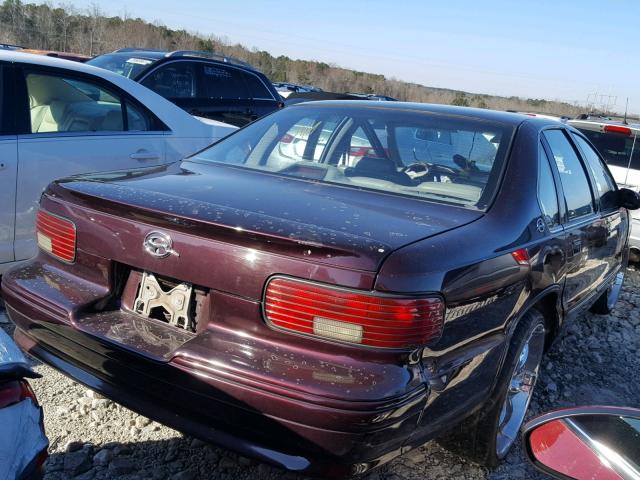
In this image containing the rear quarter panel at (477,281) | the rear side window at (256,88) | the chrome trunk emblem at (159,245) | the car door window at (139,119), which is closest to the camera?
the rear quarter panel at (477,281)

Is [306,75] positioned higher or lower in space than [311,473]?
higher

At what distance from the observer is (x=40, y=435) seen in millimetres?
1732

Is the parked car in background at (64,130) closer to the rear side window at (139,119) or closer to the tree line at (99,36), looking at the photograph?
the rear side window at (139,119)

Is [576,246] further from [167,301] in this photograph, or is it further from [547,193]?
[167,301]

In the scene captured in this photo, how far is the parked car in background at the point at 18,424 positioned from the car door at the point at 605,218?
9.89 feet

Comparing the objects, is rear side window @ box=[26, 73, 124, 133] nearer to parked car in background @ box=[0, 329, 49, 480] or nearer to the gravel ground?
the gravel ground

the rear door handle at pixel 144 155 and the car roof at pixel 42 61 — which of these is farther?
the rear door handle at pixel 144 155

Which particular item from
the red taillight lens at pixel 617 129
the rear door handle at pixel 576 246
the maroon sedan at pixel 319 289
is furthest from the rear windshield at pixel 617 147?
the maroon sedan at pixel 319 289

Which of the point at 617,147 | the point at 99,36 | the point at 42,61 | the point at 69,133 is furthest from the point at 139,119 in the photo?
the point at 99,36

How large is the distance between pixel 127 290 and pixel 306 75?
52.5 m

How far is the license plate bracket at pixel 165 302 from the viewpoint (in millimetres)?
2250

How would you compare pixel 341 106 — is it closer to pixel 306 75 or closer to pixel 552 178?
pixel 552 178

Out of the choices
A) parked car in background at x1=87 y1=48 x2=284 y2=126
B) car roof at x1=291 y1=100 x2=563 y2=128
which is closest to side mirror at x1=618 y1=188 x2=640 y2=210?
car roof at x1=291 y1=100 x2=563 y2=128

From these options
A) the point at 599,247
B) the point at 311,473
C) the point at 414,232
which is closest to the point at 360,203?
the point at 414,232
